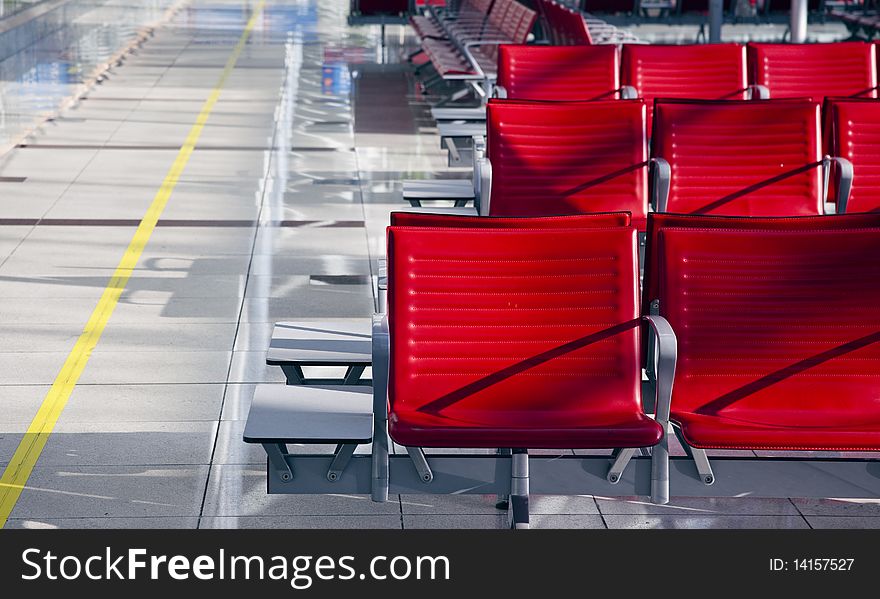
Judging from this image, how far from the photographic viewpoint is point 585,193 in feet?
17.6

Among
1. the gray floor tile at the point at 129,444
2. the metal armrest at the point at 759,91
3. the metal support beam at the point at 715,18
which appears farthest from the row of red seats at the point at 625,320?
the metal support beam at the point at 715,18

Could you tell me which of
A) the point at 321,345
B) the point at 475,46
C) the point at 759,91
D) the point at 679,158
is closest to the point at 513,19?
the point at 475,46

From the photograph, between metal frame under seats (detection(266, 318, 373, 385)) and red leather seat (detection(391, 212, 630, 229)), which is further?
metal frame under seats (detection(266, 318, 373, 385))

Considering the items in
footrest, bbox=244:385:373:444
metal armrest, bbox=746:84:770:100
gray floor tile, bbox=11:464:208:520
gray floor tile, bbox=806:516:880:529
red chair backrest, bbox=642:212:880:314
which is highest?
red chair backrest, bbox=642:212:880:314

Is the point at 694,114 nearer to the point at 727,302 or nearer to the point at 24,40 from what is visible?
the point at 727,302

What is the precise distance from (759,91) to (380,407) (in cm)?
439

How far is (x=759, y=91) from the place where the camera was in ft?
22.9

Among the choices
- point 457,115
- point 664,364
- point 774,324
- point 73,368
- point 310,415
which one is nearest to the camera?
point 664,364

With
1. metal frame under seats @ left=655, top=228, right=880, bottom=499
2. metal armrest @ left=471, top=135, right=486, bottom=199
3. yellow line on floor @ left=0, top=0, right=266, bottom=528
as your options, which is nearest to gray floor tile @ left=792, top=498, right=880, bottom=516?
metal frame under seats @ left=655, top=228, right=880, bottom=499

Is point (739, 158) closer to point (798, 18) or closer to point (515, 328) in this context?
point (515, 328)

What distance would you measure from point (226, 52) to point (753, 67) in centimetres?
1184

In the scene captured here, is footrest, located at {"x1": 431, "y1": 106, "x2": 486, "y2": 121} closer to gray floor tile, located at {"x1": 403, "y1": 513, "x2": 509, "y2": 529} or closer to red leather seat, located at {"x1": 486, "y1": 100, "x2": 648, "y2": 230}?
red leather seat, located at {"x1": 486, "y1": 100, "x2": 648, "y2": 230}

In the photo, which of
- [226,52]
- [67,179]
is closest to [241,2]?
[226,52]

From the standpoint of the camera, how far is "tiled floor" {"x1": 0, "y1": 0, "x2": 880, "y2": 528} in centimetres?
375
